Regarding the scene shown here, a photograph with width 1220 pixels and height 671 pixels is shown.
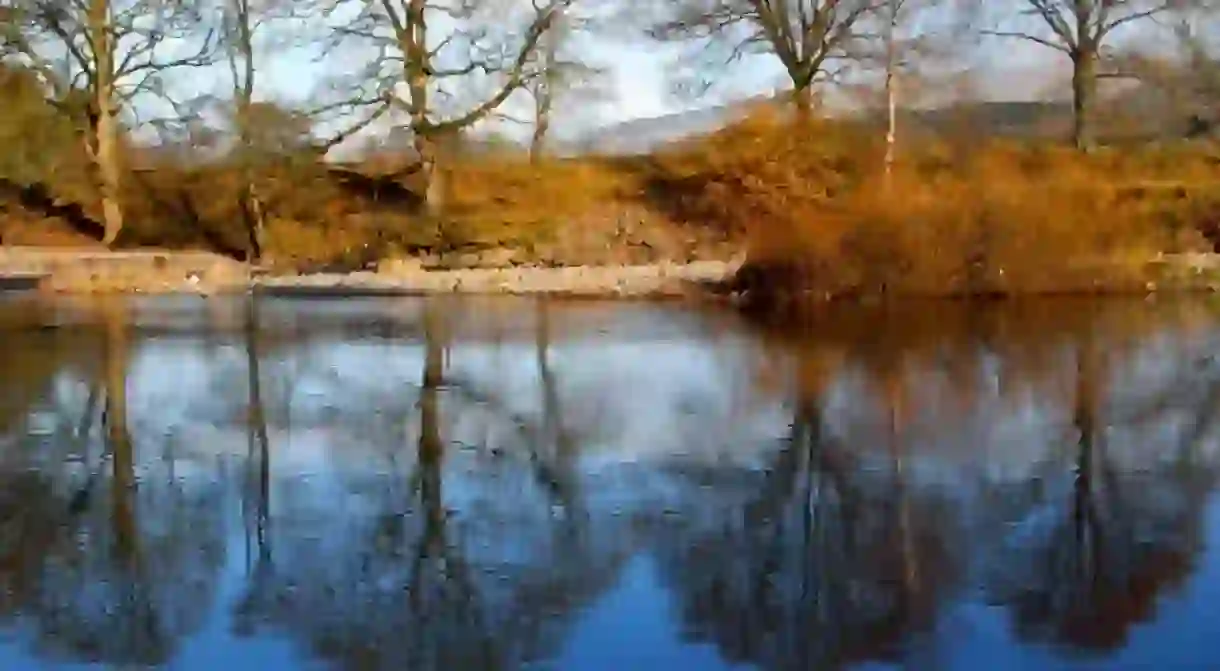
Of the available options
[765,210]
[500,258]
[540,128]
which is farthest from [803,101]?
[500,258]

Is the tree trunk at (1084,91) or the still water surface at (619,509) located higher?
the tree trunk at (1084,91)

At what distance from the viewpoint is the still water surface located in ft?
23.6

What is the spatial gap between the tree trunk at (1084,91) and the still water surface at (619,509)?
24.4 m

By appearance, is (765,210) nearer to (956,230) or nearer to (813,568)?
(956,230)

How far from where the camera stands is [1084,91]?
135 feet

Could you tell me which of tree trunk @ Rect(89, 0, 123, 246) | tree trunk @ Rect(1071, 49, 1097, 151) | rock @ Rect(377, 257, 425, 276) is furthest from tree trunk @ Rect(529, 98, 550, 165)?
tree trunk @ Rect(1071, 49, 1097, 151)

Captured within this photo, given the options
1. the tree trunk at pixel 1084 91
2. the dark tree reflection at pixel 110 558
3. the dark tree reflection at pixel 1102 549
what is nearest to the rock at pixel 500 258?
the tree trunk at pixel 1084 91

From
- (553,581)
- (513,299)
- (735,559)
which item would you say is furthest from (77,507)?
(513,299)

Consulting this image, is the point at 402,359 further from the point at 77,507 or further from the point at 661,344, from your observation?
the point at 77,507

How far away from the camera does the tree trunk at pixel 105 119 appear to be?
1487 inches

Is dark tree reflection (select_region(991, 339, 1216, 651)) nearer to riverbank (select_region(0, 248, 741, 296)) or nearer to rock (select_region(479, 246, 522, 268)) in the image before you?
riverbank (select_region(0, 248, 741, 296))

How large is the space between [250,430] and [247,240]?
82.2 ft

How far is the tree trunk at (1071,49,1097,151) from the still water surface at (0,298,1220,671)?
24377 mm

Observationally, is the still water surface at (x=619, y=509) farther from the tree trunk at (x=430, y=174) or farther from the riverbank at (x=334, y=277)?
the tree trunk at (x=430, y=174)
